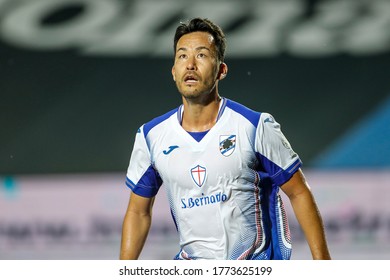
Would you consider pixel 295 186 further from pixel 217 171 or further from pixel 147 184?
pixel 147 184

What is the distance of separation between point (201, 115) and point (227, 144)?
20cm

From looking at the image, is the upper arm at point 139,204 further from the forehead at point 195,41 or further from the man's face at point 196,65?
the forehead at point 195,41

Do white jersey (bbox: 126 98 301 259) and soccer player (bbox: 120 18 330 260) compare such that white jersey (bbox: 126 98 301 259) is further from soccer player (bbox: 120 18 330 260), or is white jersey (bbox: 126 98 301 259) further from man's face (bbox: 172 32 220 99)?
man's face (bbox: 172 32 220 99)

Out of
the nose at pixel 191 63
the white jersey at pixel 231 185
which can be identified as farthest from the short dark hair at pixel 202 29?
the white jersey at pixel 231 185

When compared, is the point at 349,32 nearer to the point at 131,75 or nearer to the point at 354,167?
the point at 354,167

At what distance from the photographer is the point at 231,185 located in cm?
398

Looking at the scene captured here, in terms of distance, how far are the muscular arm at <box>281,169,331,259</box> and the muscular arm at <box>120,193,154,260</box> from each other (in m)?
0.69

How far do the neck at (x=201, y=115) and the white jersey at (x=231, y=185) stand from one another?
0.12ft

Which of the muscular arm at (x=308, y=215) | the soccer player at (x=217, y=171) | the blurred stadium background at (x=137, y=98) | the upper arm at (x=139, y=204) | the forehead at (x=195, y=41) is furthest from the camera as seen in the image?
the blurred stadium background at (x=137, y=98)

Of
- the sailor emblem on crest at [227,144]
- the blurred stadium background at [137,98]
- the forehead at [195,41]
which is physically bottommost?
the sailor emblem on crest at [227,144]

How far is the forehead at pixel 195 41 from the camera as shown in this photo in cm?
409

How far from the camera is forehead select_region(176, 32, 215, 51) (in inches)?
161

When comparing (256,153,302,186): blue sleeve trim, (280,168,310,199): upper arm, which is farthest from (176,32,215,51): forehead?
(280,168,310,199): upper arm
